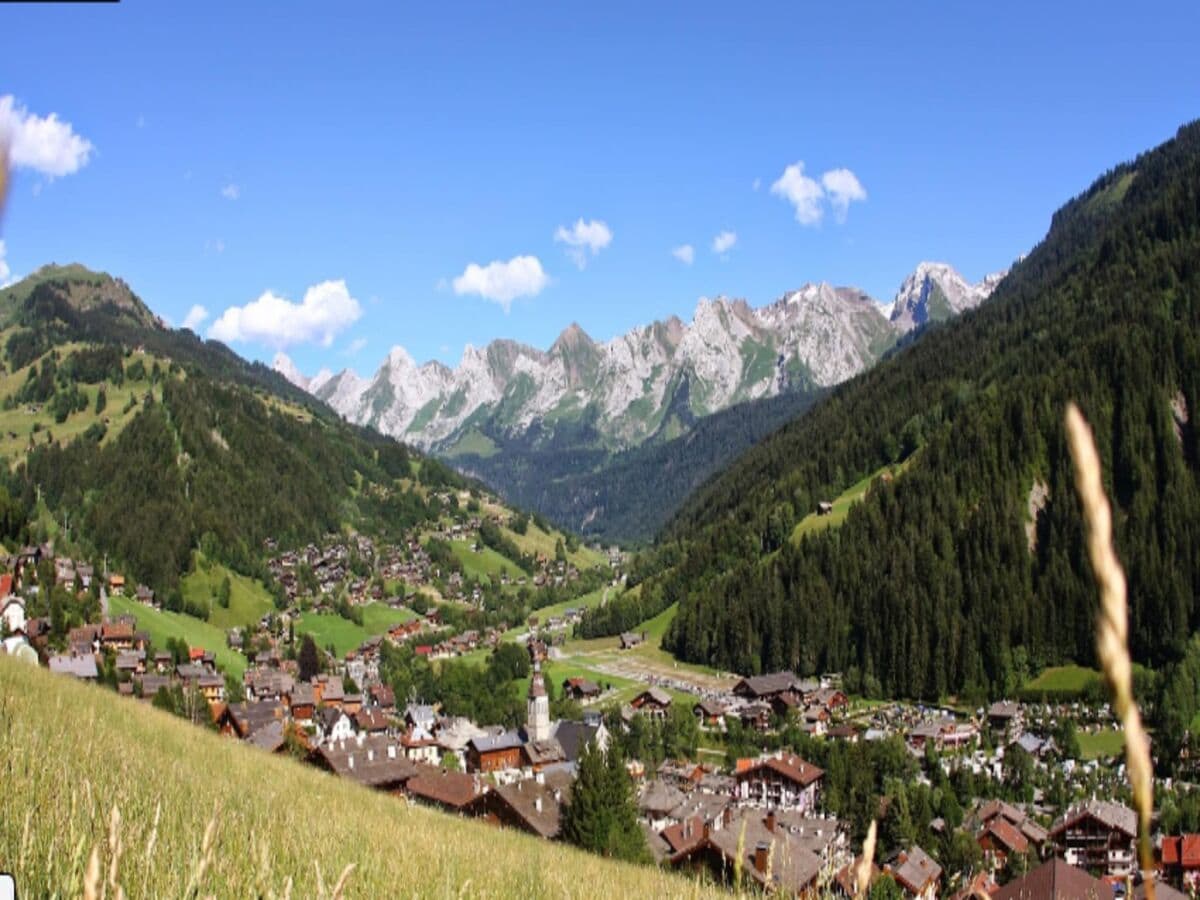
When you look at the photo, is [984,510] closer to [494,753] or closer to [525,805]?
[494,753]

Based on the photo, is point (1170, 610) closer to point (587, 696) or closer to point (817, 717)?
point (817, 717)

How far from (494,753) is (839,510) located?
8972 cm

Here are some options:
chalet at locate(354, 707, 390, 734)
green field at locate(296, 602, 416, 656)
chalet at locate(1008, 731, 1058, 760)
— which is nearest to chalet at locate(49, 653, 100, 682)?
chalet at locate(354, 707, 390, 734)

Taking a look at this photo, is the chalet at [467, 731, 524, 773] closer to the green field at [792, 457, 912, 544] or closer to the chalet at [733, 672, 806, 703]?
the chalet at [733, 672, 806, 703]

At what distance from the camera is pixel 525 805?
41688 millimetres

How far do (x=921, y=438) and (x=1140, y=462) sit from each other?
36668 mm

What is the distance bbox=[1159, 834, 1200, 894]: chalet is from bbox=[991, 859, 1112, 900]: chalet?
10.6 meters

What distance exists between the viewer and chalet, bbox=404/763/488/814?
1695 inches

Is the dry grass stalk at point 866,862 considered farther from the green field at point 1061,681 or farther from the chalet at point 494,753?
the green field at point 1061,681

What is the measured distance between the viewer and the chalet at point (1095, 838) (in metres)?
43.5

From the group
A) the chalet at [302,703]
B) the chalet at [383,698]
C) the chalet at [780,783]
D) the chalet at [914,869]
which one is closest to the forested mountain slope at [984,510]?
the chalet at [780,783]

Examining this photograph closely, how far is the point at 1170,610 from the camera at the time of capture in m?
91.4

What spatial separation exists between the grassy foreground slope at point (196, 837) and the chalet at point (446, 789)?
33601 millimetres

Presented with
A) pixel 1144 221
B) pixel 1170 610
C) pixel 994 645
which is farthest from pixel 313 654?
pixel 1144 221
